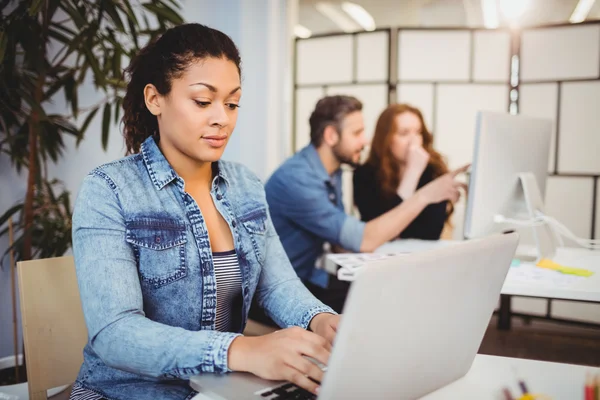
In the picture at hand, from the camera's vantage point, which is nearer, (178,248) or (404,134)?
(178,248)

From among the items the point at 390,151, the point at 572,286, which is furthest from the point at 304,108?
the point at 572,286

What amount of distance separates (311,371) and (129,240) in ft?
1.43

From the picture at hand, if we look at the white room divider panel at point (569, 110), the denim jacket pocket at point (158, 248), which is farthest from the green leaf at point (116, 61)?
the white room divider panel at point (569, 110)

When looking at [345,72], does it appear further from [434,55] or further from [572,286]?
[572,286]

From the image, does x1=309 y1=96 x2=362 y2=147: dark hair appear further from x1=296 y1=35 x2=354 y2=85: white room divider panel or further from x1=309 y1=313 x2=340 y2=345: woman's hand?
x1=309 y1=313 x2=340 y2=345: woman's hand

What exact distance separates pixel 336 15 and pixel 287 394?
264 inches

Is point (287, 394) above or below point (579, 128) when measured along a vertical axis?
below

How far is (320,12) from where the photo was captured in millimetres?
6891

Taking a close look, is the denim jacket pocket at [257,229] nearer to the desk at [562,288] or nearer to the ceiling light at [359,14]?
the desk at [562,288]

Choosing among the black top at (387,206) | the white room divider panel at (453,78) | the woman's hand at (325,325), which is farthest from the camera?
the white room divider panel at (453,78)

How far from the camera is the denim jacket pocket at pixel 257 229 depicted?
1.21m

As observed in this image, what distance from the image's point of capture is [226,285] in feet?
3.76

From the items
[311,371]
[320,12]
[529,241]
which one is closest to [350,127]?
[529,241]

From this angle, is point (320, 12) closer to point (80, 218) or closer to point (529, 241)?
point (529, 241)
